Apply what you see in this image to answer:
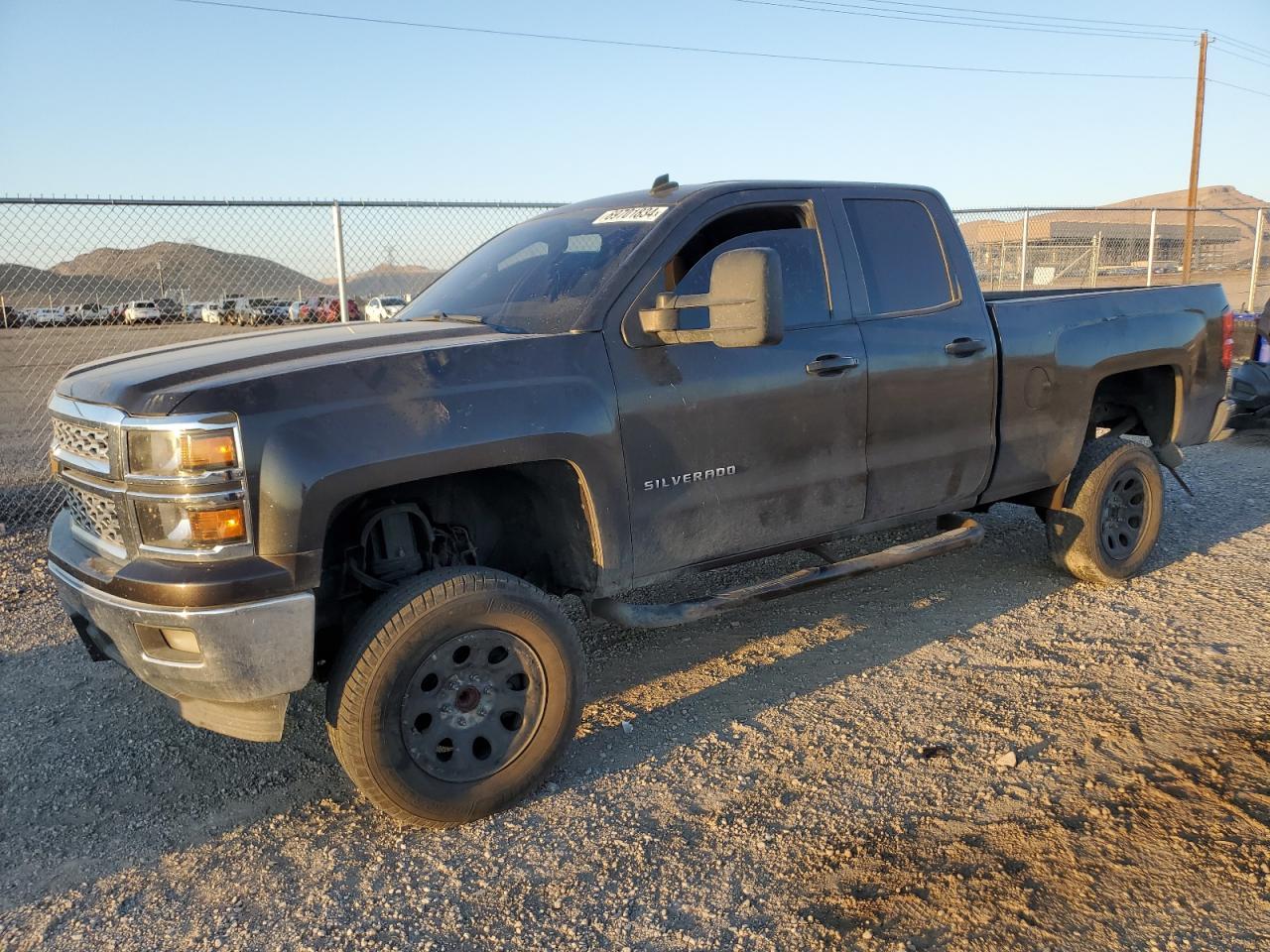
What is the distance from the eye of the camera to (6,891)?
2811mm

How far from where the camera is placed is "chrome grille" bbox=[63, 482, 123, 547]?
113 inches

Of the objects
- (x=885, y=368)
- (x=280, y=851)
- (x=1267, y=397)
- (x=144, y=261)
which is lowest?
(x=280, y=851)

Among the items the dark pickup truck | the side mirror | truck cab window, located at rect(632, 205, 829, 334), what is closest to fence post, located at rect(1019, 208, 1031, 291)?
the dark pickup truck

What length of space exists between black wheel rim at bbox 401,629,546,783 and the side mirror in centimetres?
127

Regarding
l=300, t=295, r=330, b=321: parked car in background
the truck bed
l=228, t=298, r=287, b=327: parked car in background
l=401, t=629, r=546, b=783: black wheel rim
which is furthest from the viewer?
l=228, t=298, r=287, b=327: parked car in background

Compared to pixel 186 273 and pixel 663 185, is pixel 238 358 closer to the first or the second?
pixel 663 185

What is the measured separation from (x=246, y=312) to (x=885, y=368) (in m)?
6.09

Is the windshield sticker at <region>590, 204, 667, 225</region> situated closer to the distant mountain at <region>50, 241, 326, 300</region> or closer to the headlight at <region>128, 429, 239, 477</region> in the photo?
the headlight at <region>128, 429, 239, 477</region>

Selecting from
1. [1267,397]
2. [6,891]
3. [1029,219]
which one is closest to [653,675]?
[6,891]

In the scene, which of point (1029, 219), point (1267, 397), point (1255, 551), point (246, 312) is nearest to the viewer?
point (1255, 551)

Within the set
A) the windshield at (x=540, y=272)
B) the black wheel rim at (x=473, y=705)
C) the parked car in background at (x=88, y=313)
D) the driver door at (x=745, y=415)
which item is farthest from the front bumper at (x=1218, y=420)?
the parked car in background at (x=88, y=313)

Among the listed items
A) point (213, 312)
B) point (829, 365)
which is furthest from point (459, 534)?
point (213, 312)

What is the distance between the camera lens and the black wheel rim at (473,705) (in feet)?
Answer: 9.98

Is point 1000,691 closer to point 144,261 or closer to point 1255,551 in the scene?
point 1255,551
